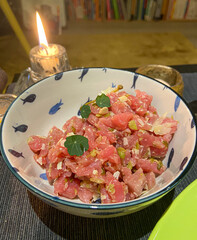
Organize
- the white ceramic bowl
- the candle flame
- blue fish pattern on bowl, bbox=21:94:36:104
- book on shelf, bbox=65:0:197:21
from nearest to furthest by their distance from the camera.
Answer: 1. the white ceramic bowl
2. blue fish pattern on bowl, bbox=21:94:36:104
3. the candle flame
4. book on shelf, bbox=65:0:197:21

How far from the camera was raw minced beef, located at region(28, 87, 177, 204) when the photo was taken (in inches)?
34.7

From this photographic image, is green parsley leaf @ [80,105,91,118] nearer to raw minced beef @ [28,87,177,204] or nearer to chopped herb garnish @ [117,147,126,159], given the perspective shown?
raw minced beef @ [28,87,177,204]

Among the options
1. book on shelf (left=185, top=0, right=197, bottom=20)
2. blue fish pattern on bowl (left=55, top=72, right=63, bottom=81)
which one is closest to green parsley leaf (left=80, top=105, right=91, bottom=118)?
blue fish pattern on bowl (left=55, top=72, right=63, bottom=81)

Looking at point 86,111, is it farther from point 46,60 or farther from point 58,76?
point 46,60

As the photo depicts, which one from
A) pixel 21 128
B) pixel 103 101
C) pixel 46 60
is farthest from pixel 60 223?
pixel 46 60

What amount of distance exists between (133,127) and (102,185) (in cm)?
29

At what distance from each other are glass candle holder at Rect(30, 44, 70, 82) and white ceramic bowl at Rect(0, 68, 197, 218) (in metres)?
0.42

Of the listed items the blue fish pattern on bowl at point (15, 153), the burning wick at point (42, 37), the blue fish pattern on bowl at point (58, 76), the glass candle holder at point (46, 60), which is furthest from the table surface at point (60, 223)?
the burning wick at point (42, 37)

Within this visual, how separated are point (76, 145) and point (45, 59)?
93 centimetres

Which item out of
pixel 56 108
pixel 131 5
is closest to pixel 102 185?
pixel 56 108

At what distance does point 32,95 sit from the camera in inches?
45.4

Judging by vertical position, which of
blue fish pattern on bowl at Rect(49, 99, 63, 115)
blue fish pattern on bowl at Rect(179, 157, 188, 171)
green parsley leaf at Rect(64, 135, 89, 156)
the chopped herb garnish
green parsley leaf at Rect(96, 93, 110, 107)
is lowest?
blue fish pattern on bowl at Rect(49, 99, 63, 115)

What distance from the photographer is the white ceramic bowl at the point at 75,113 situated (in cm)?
74

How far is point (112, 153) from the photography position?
90 cm
